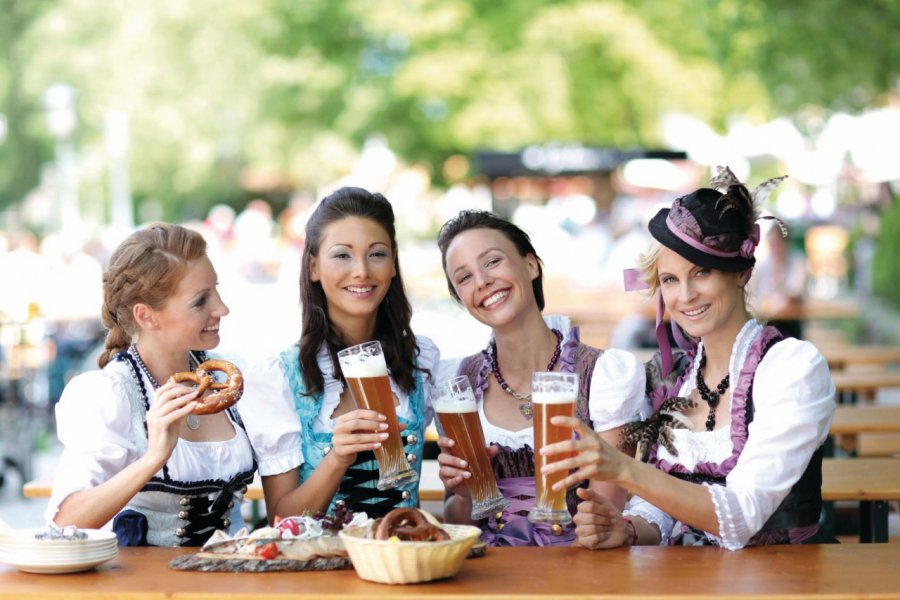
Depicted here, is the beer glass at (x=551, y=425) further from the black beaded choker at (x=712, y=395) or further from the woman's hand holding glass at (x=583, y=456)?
the black beaded choker at (x=712, y=395)

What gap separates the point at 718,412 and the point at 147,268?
1534mm

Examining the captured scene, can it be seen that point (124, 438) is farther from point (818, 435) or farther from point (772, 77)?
point (772, 77)

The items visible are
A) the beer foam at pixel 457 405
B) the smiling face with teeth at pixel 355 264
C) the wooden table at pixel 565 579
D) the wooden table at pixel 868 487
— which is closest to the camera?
the wooden table at pixel 565 579

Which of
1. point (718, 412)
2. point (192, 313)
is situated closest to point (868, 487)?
point (718, 412)

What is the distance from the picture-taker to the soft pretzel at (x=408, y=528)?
8.09ft

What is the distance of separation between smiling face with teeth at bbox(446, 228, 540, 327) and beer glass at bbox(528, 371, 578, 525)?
2.62ft

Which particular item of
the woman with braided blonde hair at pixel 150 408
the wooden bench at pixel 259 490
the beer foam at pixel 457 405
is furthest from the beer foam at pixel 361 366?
the wooden bench at pixel 259 490

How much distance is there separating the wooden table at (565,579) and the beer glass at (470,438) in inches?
10.0

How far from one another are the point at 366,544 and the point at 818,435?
1.15m

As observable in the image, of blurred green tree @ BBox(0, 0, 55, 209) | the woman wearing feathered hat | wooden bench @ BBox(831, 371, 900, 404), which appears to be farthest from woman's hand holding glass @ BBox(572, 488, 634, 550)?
blurred green tree @ BBox(0, 0, 55, 209)

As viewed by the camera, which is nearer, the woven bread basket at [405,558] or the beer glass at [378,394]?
the woven bread basket at [405,558]

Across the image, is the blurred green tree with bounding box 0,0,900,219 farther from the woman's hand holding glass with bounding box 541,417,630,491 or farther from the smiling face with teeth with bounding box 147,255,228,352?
the woman's hand holding glass with bounding box 541,417,630,491

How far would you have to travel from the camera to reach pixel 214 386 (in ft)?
9.77

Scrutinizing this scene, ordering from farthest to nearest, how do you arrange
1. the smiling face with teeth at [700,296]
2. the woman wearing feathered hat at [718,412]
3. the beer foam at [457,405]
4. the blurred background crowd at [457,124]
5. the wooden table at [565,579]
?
the blurred background crowd at [457,124] → the smiling face with teeth at [700,296] → the beer foam at [457,405] → the woman wearing feathered hat at [718,412] → the wooden table at [565,579]
